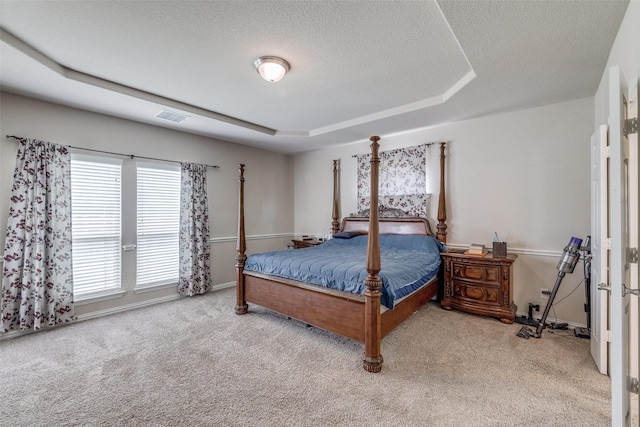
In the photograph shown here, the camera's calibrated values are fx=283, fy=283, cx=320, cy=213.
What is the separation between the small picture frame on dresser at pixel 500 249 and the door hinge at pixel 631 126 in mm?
2243

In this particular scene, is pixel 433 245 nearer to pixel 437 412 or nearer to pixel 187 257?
pixel 437 412

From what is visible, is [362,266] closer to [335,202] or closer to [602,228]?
[602,228]

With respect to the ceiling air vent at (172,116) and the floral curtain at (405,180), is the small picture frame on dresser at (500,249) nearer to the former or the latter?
the floral curtain at (405,180)

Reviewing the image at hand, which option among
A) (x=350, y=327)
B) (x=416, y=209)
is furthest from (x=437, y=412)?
(x=416, y=209)

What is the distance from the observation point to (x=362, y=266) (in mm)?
2832

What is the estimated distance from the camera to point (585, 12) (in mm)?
1776

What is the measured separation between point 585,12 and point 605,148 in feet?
2.97

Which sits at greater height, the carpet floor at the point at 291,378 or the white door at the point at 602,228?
the white door at the point at 602,228

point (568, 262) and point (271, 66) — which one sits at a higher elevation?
point (271, 66)

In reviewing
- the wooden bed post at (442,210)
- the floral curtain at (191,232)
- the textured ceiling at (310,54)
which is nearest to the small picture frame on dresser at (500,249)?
the wooden bed post at (442,210)

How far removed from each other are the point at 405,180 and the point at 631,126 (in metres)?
3.18

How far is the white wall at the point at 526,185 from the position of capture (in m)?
3.18

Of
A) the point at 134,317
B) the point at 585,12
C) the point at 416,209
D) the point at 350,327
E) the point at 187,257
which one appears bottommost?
the point at 134,317

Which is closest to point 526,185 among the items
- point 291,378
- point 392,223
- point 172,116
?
point 392,223
